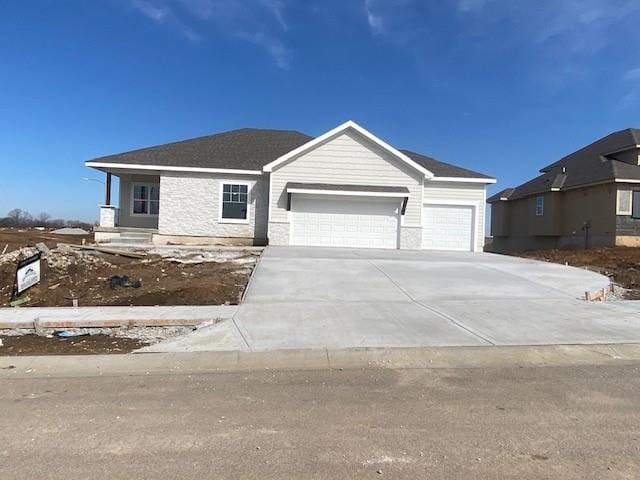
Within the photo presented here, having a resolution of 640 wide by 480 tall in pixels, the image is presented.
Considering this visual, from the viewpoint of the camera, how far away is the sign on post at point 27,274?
10679 millimetres

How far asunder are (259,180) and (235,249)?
4.42m

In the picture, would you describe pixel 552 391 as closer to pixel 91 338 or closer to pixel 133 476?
pixel 133 476

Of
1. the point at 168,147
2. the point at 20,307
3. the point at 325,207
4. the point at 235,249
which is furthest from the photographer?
the point at 168,147

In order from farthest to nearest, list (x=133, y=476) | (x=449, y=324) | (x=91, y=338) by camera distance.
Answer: (x=449, y=324)
(x=91, y=338)
(x=133, y=476)

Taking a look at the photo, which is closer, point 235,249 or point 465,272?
point 465,272

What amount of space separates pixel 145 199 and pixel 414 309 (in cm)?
1784

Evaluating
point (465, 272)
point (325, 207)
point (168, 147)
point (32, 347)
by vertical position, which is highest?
point (168, 147)

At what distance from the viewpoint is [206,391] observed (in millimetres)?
5348

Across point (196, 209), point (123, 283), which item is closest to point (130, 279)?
point (123, 283)

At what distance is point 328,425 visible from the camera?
14.4 feet

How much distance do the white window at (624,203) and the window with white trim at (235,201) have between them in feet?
69.2

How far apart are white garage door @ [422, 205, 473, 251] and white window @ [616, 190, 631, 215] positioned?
1139 cm

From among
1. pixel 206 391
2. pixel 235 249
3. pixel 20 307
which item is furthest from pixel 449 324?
pixel 235 249

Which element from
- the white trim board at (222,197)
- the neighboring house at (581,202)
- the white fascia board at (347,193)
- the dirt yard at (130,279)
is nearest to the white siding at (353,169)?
the white fascia board at (347,193)
